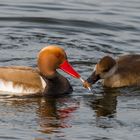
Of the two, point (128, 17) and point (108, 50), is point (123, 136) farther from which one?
point (128, 17)

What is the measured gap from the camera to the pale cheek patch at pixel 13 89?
1373 cm

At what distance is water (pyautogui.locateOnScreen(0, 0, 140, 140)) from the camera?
11688mm

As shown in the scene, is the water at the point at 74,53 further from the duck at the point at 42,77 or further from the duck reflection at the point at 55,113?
the duck at the point at 42,77

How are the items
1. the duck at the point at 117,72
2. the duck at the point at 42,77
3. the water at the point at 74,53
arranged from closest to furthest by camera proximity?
the water at the point at 74,53 < the duck at the point at 42,77 < the duck at the point at 117,72

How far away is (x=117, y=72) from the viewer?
14719 mm

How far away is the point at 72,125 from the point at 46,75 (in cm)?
231

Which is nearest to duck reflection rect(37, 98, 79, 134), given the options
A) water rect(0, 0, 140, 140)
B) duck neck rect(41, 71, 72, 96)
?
water rect(0, 0, 140, 140)

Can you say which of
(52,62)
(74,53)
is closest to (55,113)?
(52,62)

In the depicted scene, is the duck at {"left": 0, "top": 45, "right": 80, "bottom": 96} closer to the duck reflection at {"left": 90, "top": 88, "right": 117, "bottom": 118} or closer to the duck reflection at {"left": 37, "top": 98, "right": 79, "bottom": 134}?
the duck reflection at {"left": 37, "top": 98, "right": 79, "bottom": 134}

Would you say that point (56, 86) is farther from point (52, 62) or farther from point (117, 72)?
point (117, 72)

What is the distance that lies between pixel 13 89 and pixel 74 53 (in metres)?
2.66

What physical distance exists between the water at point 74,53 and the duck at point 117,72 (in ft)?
0.68

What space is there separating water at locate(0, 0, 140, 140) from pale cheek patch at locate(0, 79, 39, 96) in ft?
0.85

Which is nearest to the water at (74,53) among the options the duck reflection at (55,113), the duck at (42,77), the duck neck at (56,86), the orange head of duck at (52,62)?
the duck reflection at (55,113)
